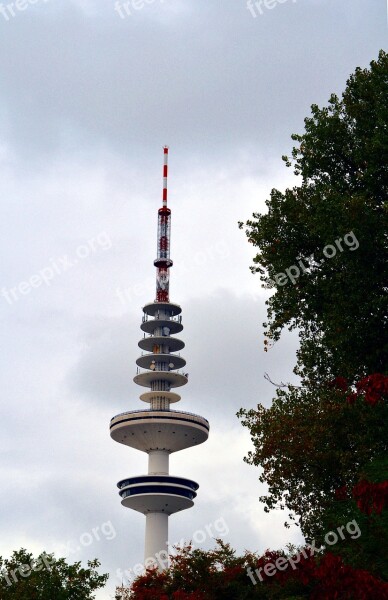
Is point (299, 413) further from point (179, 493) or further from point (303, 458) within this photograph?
point (179, 493)

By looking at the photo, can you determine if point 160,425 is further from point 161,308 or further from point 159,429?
point 161,308

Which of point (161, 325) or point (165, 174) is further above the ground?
point (165, 174)

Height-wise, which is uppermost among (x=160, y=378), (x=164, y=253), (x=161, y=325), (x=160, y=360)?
(x=164, y=253)

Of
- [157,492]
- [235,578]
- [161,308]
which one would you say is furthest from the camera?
[161,308]

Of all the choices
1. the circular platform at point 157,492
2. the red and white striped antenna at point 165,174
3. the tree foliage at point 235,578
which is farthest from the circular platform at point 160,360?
the tree foliage at point 235,578

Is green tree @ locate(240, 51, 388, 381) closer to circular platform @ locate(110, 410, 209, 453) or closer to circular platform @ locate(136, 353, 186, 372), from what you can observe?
circular platform @ locate(110, 410, 209, 453)

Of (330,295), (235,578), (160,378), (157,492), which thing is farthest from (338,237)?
(160,378)

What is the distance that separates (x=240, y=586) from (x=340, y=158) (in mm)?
17696

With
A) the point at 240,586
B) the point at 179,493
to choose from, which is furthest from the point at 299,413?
the point at 179,493

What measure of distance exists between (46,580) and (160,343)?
82.7 metres

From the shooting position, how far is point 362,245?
27797 millimetres

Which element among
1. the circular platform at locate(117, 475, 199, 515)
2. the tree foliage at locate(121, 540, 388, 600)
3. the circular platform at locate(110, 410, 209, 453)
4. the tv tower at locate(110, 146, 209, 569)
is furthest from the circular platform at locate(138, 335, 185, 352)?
the tree foliage at locate(121, 540, 388, 600)

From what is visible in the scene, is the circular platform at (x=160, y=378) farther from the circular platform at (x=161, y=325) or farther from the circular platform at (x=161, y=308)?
the circular platform at (x=161, y=308)

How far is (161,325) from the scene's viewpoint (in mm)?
118250
